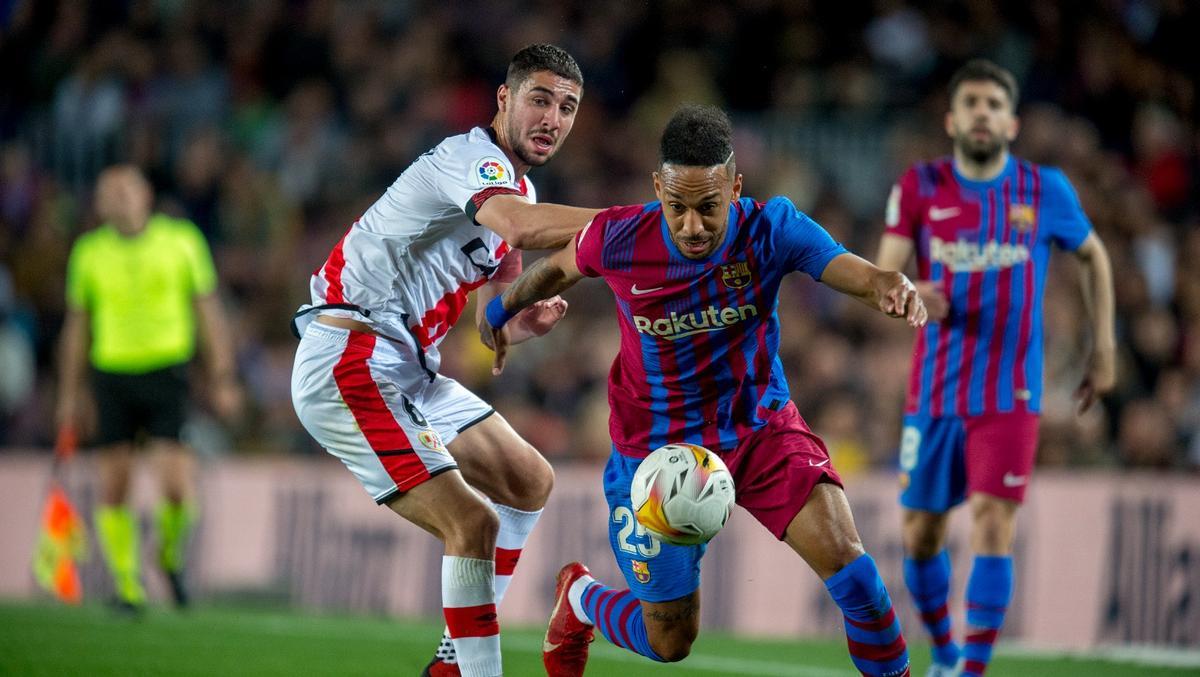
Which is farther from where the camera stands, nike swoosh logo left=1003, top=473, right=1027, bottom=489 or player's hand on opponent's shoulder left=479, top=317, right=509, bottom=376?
nike swoosh logo left=1003, top=473, right=1027, bottom=489

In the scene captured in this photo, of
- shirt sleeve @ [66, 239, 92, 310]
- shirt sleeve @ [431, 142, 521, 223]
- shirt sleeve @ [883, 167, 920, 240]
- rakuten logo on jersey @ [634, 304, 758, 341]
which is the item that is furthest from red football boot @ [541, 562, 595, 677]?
shirt sleeve @ [66, 239, 92, 310]

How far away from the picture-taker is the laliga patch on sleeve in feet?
17.9

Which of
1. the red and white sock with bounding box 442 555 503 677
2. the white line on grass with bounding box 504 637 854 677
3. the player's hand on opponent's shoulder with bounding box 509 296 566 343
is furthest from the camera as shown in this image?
the white line on grass with bounding box 504 637 854 677

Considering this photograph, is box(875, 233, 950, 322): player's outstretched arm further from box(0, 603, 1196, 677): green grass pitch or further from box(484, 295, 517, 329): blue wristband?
box(484, 295, 517, 329): blue wristband

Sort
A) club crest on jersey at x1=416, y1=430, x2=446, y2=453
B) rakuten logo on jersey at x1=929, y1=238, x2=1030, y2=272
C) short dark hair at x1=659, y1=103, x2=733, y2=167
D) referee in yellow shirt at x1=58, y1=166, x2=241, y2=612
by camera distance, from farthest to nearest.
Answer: referee in yellow shirt at x1=58, y1=166, x2=241, y2=612, rakuten logo on jersey at x1=929, y1=238, x2=1030, y2=272, club crest on jersey at x1=416, y1=430, x2=446, y2=453, short dark hair at x1=659, y1=103, x2=733, y2=167

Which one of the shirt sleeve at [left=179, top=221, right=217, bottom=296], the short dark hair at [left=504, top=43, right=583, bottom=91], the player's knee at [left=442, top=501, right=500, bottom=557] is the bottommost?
the player's knee at [left=442, top=501, right=500, bottom=557]

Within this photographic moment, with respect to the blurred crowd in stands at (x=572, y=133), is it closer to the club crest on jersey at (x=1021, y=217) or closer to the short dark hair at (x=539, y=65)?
the club crest on jersey at (x=1021, y=217)

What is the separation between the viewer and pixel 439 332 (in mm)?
5980

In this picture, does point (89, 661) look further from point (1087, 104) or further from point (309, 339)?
point (1087, 104)

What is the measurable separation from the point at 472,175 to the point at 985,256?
2753mm

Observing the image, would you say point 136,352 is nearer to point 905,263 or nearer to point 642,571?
point 905,263

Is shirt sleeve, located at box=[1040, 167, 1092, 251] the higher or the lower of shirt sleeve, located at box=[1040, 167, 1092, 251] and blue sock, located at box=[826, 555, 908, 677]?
the higher

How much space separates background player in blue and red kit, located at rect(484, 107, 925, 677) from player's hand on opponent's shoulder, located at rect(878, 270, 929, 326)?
0.18m

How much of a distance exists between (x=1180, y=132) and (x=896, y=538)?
5269mm
